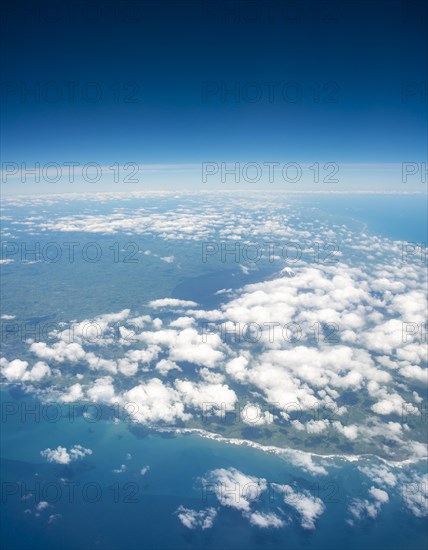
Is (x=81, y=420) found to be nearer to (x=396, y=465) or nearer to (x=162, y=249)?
(x=396, y=465)

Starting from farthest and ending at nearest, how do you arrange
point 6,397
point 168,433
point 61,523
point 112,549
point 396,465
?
point 6,397
point 168,433
point 396,465
point 61,523
point 112,549

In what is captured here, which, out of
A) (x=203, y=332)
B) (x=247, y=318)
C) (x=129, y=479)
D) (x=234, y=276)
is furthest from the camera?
(x=234, y=276)

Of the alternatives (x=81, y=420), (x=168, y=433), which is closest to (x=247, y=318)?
(x=168, y=433)

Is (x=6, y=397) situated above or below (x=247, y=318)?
below

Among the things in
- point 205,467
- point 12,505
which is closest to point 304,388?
point 205,467

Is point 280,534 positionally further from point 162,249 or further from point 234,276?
point 162,249

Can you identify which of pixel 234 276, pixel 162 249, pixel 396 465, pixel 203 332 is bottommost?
pixel 396 465

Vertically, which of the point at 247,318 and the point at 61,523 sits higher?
the point at 247,318

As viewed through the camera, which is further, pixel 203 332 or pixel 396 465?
pixel 203 332

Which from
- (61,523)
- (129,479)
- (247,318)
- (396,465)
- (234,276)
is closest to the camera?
(61,523)
